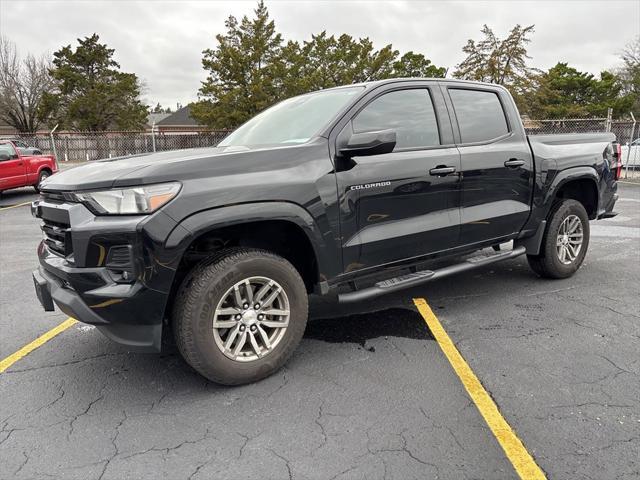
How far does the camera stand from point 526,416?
2.65 meters

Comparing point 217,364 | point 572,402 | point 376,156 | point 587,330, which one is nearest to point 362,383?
point 217,364

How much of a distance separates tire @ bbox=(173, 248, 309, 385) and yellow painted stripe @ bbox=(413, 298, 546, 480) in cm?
112

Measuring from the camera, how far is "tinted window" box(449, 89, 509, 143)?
4.09 m

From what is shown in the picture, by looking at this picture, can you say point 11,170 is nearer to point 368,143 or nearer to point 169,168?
point 169,168

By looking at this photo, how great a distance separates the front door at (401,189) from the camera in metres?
3.30

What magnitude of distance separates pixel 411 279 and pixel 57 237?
245 cm

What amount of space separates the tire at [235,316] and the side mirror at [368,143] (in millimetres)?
842

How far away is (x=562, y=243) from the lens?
4965mm

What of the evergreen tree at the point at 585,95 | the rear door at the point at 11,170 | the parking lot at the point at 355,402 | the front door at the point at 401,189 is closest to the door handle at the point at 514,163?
the front door at the point at 401,189

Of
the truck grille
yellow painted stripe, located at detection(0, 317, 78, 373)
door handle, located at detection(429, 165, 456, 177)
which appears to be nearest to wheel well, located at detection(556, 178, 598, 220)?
door handle, located at detection(429, 165, 456, 177)

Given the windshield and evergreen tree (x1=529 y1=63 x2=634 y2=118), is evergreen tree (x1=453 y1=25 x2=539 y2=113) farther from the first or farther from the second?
the windshield

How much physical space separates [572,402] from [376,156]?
196cm

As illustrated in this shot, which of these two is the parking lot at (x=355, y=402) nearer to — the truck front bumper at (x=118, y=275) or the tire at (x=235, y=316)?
the tire at (x=235, y=316)

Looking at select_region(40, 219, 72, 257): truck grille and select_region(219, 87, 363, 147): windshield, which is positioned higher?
select_region(219, 87, 363, 147): windshield
